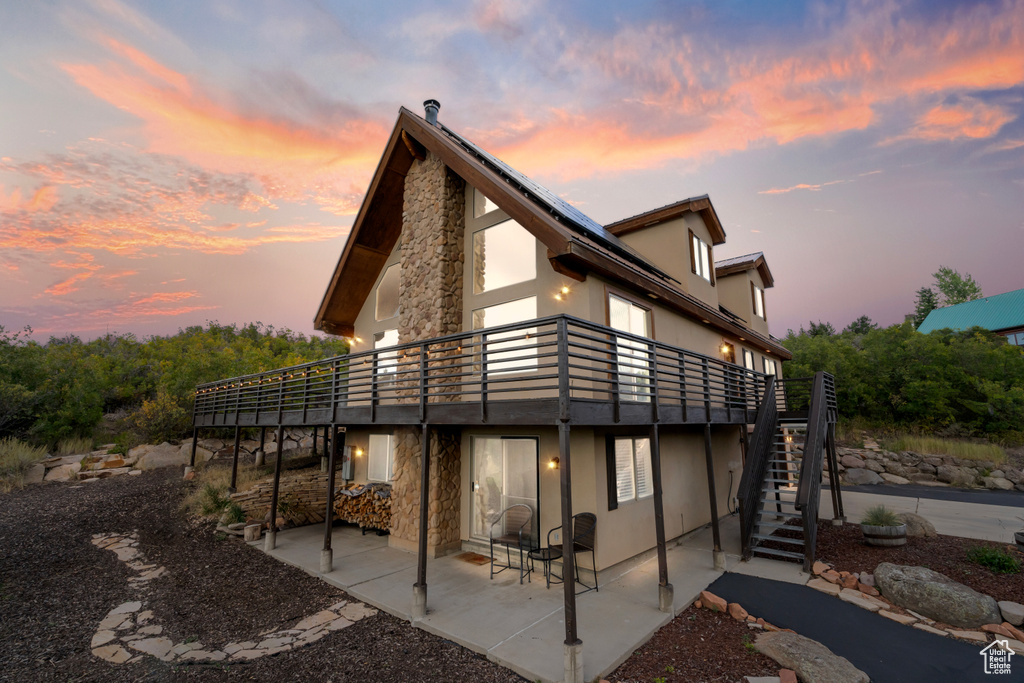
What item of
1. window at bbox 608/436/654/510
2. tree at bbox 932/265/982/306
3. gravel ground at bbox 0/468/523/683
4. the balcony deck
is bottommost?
gravel ground at bbox 0/468/523/683

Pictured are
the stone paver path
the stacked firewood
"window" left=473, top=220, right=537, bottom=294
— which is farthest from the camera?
the stacked firewood

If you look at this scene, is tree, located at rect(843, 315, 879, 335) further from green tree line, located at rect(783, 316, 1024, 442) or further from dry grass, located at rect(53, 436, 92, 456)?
dry grass, located at rect(53, 436, 92, 456)

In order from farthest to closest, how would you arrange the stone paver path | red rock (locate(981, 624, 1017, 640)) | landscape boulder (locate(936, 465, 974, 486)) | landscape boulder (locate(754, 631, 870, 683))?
landscape boulder (locate(936, 465, 974, 486)) < the stone paver path < red rock (locate(981, 624, 1017, 640)) < landscape boulder (locate(754, 631, 870, 683))

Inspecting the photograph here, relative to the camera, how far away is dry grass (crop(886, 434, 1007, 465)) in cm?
1586

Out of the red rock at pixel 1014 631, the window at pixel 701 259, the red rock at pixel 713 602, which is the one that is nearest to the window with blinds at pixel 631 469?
the red rock at pixel 713 602

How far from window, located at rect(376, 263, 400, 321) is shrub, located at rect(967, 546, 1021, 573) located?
13098 mm

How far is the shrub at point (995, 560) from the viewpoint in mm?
6480

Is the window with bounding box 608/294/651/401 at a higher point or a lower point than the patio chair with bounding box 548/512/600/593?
higher

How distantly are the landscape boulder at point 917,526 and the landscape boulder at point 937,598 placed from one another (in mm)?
3310

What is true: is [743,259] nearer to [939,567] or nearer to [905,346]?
[939,567]

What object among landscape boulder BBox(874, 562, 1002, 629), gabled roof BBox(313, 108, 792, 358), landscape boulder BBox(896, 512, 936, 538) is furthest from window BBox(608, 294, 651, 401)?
landscape boulder BBox(896, 512, 936, 538)

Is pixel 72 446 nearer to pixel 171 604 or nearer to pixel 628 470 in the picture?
pixel 171 604

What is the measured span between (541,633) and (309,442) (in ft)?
64.2

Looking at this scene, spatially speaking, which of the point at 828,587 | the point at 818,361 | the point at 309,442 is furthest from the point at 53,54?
the point at 818,361
